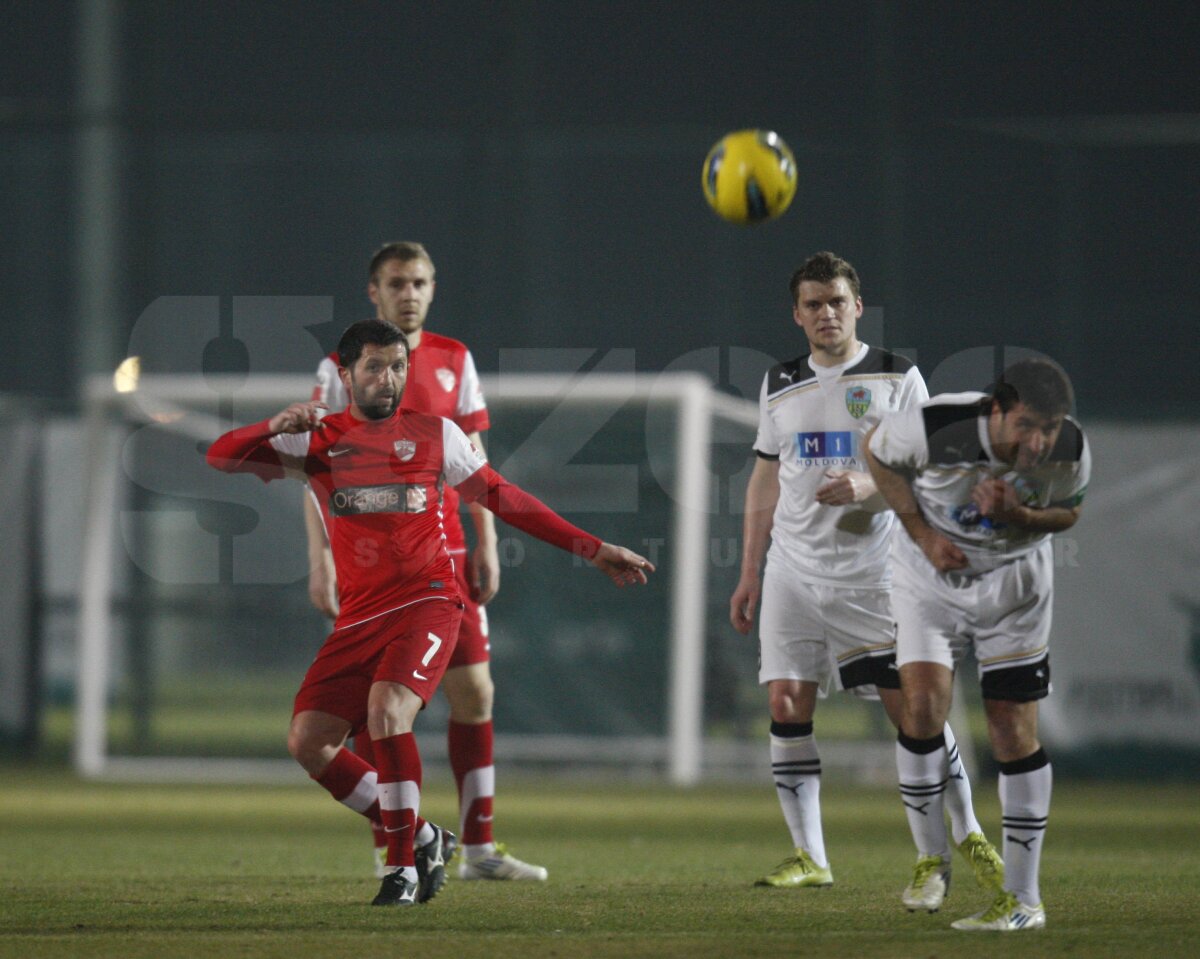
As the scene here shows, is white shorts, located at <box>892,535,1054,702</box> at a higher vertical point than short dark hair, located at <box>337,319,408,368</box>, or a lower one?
lower

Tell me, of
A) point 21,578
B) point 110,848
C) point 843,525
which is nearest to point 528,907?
point 843,525

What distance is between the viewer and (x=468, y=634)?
650 cm

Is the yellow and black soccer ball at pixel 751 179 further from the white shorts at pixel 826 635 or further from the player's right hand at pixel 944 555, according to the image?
the player's right hand at pixel 944 555

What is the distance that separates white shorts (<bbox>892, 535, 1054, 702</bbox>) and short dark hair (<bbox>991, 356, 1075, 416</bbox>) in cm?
47

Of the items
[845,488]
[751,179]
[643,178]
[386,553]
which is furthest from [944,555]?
[643,178]

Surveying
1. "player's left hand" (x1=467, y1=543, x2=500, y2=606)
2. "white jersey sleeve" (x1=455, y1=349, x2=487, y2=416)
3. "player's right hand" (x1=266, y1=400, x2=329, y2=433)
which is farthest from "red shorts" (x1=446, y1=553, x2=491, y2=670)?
"player's right hand" (x1=266, y1=400, x2=329, y2=433)

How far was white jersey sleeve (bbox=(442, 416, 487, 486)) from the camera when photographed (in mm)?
5812

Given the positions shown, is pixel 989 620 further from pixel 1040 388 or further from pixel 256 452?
pixel 256 452

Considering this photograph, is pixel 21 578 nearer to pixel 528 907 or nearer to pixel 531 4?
pixel 528 907

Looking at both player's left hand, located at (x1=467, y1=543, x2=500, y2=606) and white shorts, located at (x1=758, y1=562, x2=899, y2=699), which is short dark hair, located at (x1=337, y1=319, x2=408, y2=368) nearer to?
player's left hand, located at (x1=467, y1=543, x2=500, y2=606)

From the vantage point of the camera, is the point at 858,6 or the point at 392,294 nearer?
the point at 392,294

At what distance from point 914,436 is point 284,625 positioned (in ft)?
30.7

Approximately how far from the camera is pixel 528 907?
18.4 ft

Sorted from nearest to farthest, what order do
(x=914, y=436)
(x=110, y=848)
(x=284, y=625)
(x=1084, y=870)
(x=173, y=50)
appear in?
(x=914, y=436) < (x=1084, y=870) < (x=110, y=848) < (x=284, y=625) < (x=173, y=50)
